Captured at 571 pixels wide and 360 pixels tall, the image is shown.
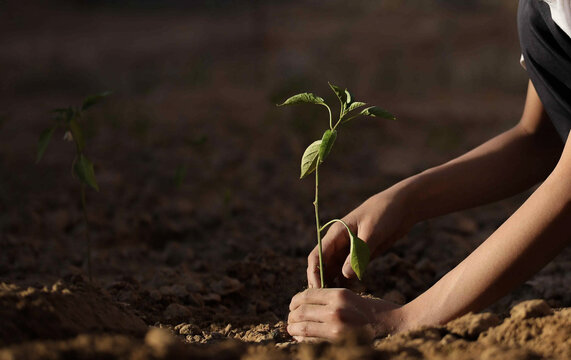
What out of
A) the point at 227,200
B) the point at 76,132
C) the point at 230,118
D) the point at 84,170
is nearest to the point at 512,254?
the point at 84,170

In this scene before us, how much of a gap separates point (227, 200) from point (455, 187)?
1278 mm

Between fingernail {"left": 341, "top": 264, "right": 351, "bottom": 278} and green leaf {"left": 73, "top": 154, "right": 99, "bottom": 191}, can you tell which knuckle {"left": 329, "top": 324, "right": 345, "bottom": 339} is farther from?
green leaf {"left": 73, "top": 154, "right": 99, "bottom": 191}

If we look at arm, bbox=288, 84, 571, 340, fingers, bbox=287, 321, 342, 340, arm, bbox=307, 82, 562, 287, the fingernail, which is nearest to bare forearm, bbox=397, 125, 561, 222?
arm, bbox=307, 82, 562, 287

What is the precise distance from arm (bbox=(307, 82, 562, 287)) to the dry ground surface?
→ 323 mm

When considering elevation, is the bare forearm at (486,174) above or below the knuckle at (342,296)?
above

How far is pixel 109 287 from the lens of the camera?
7.33 feet

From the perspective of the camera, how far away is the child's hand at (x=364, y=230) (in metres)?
1.85

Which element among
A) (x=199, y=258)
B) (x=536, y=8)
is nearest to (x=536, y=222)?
(x=536, y=8)

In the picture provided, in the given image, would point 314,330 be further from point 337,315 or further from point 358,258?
point 358,258

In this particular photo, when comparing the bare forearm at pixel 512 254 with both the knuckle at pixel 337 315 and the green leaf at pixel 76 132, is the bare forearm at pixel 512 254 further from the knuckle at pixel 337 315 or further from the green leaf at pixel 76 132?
the green leaf at pixel 76 132

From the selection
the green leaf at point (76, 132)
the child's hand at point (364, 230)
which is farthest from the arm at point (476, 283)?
the green leaf at point (76, 132)

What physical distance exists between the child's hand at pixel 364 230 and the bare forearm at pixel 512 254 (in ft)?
1.15

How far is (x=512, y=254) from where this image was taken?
4.86ft

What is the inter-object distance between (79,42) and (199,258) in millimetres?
7727
